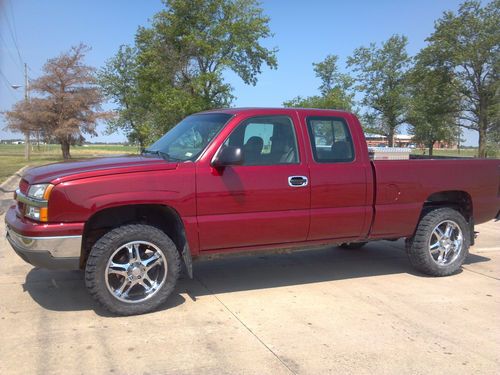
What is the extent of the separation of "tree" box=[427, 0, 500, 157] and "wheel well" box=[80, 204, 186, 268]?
106ft

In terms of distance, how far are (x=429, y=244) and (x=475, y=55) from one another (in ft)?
101

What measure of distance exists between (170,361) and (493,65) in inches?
1367

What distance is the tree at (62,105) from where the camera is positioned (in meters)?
42.7

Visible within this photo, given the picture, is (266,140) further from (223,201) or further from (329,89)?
(329,89)

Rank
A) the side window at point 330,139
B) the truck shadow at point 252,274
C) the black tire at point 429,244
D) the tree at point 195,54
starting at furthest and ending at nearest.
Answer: the tree at point 195,54 < the black tire at point 429,244 < the side window at point 330,139 < the truck shadow at point 252,274

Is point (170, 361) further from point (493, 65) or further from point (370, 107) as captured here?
point (370, 107)

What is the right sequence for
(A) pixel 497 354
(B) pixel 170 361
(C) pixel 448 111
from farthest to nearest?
(C) pixel 448 111 < (A) pixel 497 354 < (B) pixel 170 361

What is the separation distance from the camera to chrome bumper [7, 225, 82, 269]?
4.15 m

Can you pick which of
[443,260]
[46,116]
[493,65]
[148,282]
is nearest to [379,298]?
[443,260]

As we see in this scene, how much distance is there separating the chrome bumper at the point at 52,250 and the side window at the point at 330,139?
255cm

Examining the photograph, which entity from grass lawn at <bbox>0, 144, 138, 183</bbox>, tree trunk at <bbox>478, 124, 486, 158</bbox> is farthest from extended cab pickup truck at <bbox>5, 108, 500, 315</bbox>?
tree trunk at <bbox>478, 124, 486, 158</bbox>

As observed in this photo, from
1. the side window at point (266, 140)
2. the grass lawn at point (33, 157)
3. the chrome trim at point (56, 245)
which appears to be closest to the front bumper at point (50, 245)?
the chrome trim at point (56, 245)

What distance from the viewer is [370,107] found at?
41.8m

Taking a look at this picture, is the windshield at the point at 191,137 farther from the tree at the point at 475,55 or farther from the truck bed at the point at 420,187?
the tree at the point at 475,55
